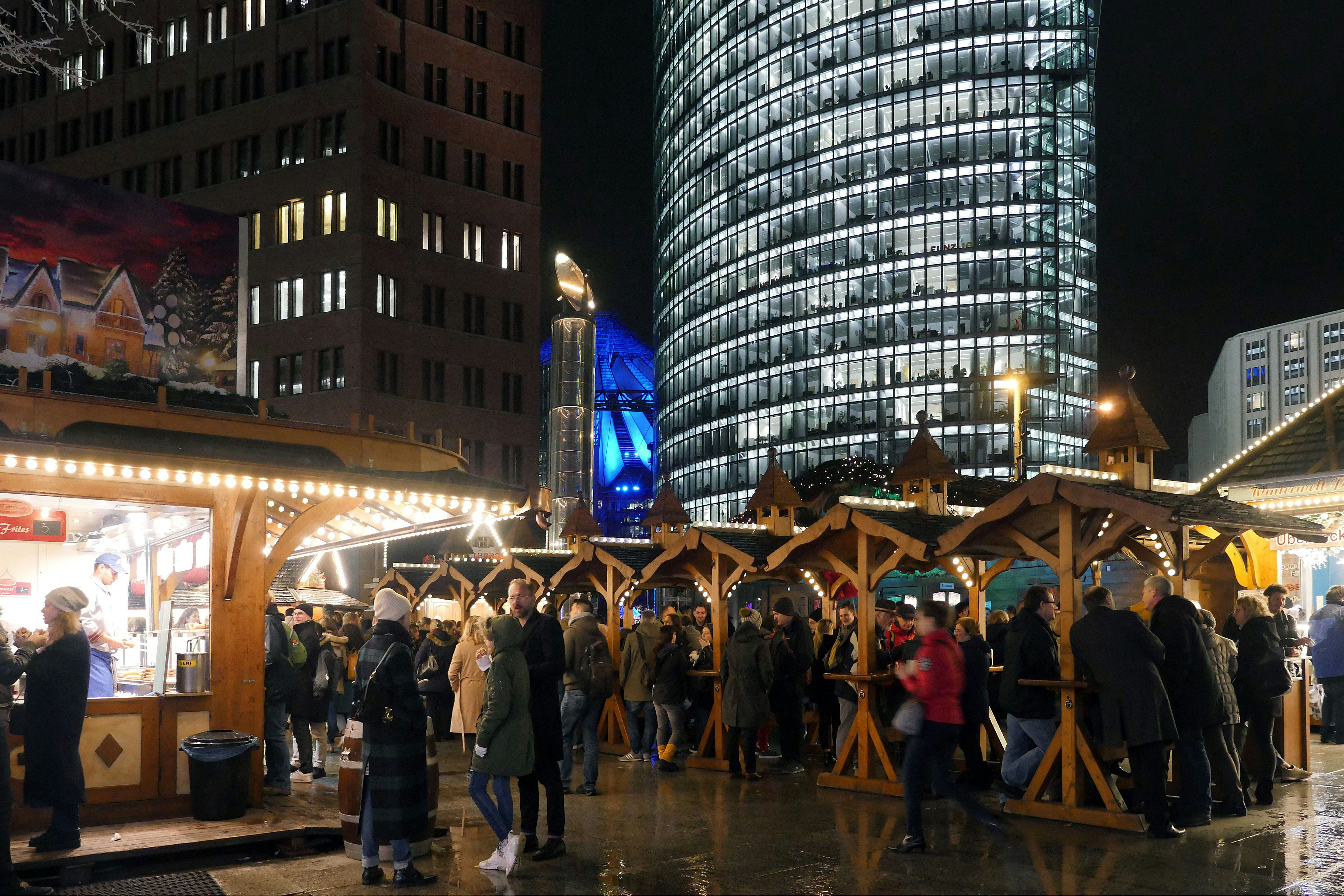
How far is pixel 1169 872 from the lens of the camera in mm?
7863

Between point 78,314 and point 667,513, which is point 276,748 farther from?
point 667,513

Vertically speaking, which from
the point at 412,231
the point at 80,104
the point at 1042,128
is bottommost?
the point at 412,231

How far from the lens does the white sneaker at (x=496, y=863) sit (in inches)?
314

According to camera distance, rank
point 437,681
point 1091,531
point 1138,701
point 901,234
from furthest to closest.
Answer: point 901,234, point 437,681, point 1091,531, point 1138,701

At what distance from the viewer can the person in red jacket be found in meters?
8.32

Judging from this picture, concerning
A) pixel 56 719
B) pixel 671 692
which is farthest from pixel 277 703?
pixel 671 692

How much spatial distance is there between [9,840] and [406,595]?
1975 cm

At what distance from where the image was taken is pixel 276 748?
11.1m

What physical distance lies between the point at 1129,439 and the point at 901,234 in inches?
2690

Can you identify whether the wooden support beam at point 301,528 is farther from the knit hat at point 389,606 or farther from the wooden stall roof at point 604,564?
the wooden stall roof at point 604,564

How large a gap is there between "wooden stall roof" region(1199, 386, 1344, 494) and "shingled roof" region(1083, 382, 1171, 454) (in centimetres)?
613

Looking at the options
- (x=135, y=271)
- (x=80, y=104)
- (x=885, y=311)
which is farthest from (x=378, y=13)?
(x=885, y=311)

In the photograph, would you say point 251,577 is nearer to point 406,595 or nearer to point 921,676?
point 921,676

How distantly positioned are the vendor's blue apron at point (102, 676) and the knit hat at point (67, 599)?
1680 millimetres
